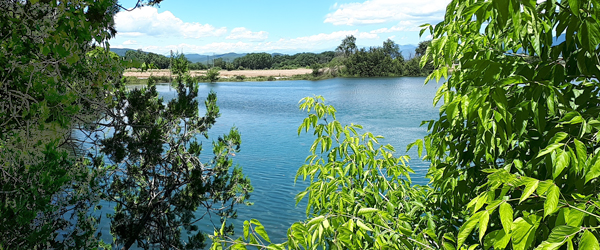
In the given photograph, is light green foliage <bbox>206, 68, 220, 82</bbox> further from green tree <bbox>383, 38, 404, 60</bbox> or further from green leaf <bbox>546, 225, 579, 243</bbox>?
green leaf <bbox>546, 225, 579, 243</bbox>

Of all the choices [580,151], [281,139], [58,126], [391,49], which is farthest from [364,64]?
Answer: [580,151]

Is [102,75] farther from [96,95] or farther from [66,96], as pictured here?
[66,96]

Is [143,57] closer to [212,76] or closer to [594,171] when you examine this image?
[594,171]

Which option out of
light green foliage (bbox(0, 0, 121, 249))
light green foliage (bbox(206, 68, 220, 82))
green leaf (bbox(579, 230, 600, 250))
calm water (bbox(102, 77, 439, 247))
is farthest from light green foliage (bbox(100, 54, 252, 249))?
light green foliage (bbox(206, 68, 220, 82))

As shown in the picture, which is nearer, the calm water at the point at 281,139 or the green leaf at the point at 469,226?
the green leaf at the point at 469,226

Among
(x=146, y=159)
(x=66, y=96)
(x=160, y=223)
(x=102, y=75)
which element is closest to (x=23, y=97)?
(x=66, y=96)

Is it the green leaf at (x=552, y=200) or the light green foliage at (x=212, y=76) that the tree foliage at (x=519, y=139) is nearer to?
the green leaf at (x=552, y=200)

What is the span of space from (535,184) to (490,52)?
0.70m

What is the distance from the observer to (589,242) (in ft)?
2.77

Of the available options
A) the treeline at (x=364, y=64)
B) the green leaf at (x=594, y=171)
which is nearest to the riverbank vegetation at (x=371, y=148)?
the green leaf at (x=594, y=171)

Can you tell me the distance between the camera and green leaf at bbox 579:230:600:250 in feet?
2.76

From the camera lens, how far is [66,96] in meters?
2.59

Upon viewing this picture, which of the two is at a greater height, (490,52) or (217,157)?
(490,52)

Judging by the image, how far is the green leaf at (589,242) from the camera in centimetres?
84
